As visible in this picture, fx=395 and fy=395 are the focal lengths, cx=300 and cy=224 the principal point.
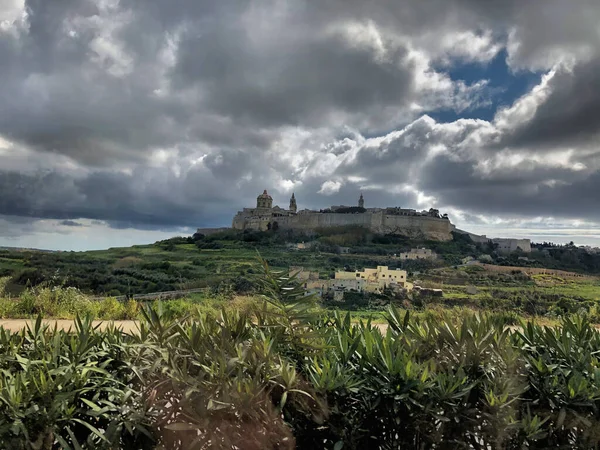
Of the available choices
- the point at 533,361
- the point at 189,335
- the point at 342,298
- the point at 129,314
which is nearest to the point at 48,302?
the point at 129,314

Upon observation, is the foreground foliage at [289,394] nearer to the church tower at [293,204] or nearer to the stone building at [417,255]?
the stone building at [417,255]

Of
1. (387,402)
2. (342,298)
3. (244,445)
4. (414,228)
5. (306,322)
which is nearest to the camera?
(244,445)

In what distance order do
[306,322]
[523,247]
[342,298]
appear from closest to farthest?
[306,322] < [342,298] < [523,247]

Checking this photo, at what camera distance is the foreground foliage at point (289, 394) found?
1.45 m

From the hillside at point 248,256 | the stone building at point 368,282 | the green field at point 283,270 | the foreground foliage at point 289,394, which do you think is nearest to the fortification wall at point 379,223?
the hillside at point 248,256

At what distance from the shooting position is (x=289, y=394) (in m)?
1.57

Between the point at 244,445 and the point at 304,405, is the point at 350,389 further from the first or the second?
the point at 244,445

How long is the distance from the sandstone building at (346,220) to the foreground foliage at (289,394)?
62.5m

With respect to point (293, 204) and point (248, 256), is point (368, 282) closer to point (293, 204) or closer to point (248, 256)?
point (248, 256)

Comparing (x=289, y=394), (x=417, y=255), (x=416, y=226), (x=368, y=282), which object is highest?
(x=416, y=226)

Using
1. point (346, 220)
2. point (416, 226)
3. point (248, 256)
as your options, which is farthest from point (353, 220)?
point (248, 256)

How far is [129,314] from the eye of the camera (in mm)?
7277

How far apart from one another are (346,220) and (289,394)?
6888 cm

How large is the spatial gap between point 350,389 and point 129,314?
22.0 ft
